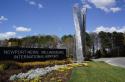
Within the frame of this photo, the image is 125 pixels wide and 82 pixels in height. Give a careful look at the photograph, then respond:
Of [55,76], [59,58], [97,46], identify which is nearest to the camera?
[55,76]

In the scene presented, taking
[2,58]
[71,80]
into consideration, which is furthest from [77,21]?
[71,80]

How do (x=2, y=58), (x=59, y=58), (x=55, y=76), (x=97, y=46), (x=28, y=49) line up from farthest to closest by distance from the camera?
1. (x=97, y=46)
2. (x=59, y=58)
3. (x=28, y=49)
4. (x=2, y=58)
5. (x=55, y=76)

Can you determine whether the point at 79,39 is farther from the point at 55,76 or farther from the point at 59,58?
the point at 55,76

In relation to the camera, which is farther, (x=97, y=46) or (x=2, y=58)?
(x=97, y=46)

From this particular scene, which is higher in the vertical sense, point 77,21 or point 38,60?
point 77,21

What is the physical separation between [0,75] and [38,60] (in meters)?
8.62

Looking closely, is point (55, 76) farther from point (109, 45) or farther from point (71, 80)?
point (109, 45)

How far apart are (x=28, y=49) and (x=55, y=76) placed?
10.5 m

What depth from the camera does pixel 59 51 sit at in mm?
29328

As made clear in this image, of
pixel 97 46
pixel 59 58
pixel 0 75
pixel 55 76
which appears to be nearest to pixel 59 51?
pixel 59 58

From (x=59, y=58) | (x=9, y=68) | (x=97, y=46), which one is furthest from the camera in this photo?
(x=97, y=46)

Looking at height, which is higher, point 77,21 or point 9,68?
point 77,21

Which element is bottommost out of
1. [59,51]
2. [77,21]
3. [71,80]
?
[71,80]

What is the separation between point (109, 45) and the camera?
92750 mm
